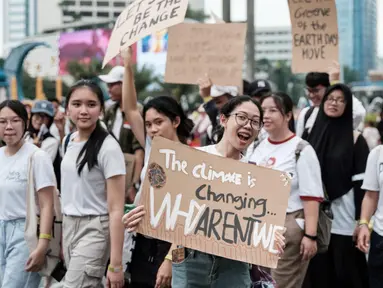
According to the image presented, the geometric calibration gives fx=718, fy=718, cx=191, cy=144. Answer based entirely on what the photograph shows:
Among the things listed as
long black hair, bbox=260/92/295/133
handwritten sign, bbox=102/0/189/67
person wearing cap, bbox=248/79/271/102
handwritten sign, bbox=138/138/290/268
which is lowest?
handwritten sign, bbox=138/138/290/268

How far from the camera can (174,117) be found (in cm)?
432

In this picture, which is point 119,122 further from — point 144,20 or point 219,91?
point 144,20

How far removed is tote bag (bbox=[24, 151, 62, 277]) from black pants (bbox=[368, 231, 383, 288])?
77.8 inches

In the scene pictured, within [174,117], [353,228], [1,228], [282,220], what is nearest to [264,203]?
[282,220]

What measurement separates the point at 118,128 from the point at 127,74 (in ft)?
4.71

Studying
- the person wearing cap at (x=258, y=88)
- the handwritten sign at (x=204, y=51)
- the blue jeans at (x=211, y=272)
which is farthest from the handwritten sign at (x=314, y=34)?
the blue jeans at (x=211, y=272)

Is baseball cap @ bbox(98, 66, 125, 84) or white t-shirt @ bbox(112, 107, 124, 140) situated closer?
baseball cap @ bbox(98, 66, 125, 84)

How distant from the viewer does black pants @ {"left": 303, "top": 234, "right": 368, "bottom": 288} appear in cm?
534

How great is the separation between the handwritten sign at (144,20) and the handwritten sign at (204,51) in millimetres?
1488

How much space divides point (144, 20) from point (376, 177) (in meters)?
1.85

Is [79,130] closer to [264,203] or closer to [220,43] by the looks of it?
[264,203]

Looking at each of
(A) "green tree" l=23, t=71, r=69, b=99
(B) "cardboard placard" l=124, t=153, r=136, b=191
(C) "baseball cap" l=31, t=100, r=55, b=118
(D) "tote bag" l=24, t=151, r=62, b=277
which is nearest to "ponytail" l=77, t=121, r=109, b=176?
(D) "tote bag" l=24, t=151, r=62, b=277

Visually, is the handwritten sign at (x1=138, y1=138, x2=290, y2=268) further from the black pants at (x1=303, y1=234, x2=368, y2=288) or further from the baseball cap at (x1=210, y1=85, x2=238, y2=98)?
the baseball cap at (x1=210, y1=85, x2=238, y2=98)

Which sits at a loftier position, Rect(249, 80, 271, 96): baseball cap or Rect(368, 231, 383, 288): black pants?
Rect(249, 80, 271, 96): baseball cap
